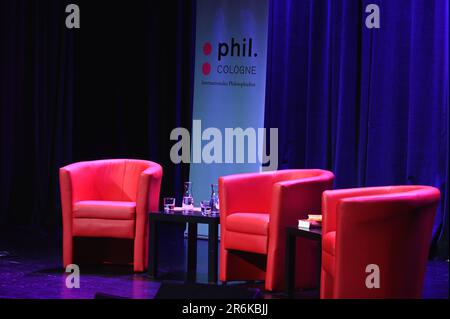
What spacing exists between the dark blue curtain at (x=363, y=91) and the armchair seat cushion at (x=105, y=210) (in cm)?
202

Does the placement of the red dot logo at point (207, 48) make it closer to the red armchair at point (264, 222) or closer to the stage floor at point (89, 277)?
the stage floor at point (89, 277)

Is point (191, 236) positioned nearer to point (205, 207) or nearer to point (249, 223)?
point (205, 207)

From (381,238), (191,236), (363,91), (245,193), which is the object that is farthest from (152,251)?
(363,91)

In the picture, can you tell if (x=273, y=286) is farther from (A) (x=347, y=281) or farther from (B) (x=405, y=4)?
(B) (x=405, y=4)

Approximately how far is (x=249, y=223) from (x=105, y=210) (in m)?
1.16

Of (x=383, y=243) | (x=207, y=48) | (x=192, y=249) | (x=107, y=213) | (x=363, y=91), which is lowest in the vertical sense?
(x=192, y=249)

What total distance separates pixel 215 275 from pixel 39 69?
3.74 meters

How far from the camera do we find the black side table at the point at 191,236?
16.5ft

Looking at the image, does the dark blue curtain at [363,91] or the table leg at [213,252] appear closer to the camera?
the table leg at [213,252]

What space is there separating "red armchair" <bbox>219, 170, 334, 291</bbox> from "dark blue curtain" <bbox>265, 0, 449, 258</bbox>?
125 cm

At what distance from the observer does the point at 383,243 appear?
379 centimetres

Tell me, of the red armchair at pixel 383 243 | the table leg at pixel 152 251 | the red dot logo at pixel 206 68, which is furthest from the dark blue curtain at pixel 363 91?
the red armchair at pixel 383 243
